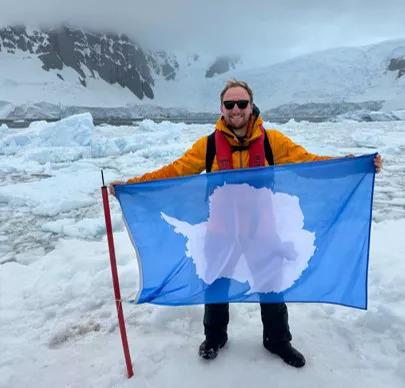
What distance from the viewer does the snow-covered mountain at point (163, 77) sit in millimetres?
86062

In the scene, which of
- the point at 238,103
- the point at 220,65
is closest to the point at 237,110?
the point at 238,103

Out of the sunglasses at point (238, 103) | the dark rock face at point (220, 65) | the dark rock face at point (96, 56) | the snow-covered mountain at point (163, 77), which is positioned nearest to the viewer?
the sunglasses at point (238, 103)

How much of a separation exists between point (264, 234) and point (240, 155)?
1.48 ft

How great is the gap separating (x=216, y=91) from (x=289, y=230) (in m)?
118

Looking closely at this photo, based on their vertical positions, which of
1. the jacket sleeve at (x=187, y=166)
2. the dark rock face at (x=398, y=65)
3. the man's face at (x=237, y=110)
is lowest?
the jacket sleeve at (x=187, y=166)

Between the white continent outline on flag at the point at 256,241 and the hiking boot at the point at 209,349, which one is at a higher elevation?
the white continent outline on flag at the point at 256,241

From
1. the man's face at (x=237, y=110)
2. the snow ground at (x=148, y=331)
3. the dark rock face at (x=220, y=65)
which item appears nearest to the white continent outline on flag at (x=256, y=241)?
the man's face at (x=237, y=110)

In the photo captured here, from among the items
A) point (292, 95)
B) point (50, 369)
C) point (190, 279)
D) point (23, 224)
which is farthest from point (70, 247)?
point (292, 95)

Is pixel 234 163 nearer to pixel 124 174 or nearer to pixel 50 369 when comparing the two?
pixel 50 369

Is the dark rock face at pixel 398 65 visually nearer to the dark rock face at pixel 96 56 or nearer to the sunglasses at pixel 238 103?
the dark rock face at pixel 96 56

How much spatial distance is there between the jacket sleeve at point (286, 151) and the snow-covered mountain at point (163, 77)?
79209 millimetres

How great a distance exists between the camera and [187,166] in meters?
2.28

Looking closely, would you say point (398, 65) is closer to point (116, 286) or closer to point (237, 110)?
point (237, 110)

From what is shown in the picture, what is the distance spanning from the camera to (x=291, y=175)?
84.0 inches
